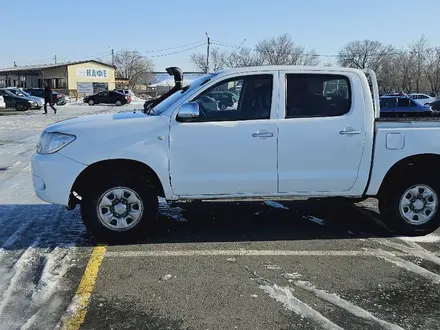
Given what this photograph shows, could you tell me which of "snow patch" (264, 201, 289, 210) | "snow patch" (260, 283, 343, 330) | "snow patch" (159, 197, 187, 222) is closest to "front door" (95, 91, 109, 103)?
"snow patch" (159, 197, 187, 222)

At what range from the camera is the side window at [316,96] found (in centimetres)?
520

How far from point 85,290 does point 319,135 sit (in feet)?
9.55

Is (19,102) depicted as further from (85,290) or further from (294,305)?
(294,305)

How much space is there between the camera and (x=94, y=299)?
3861 mm

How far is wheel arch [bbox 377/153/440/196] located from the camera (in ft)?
17.6

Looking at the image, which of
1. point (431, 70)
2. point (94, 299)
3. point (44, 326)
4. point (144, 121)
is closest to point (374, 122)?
point (144, 121)

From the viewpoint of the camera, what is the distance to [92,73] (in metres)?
70.6

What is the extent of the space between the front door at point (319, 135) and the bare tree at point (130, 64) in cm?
10716

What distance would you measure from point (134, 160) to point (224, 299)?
6.16 feet

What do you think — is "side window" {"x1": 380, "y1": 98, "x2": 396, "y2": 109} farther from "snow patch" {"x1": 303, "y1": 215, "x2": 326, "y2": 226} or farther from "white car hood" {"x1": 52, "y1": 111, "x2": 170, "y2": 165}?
"white car hood" {"x1": 52, "y1": 111, "x2": 170, "y2": 165}

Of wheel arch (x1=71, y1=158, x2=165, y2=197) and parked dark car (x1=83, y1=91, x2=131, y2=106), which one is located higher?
parked dark car (x1=83, y1=91, x2=131, y2=106)

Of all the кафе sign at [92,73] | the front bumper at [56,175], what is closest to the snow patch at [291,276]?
the front bumper at [56,175]

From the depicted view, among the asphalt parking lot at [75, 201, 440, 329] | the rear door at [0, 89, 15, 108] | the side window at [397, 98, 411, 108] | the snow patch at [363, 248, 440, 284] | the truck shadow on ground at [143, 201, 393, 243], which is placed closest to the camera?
the asphalt parking lot at [75, 201, 440, 329]

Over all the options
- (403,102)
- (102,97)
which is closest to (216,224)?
(403,102)
